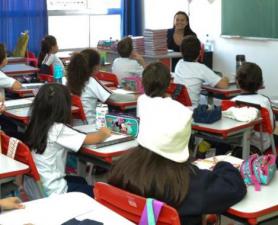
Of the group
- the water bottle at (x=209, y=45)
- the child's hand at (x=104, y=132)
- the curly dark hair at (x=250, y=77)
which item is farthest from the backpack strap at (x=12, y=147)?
the water bottle at (x=209, y=45)

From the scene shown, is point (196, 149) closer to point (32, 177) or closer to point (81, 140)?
point (81, 140)

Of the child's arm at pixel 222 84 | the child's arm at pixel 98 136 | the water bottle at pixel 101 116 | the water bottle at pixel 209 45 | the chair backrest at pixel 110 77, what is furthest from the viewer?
the water bottle at pixel 209 45

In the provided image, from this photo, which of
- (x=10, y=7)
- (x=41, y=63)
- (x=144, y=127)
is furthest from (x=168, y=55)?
(x=144, y=127)

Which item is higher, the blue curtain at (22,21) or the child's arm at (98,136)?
the blue curtain at (22,21)

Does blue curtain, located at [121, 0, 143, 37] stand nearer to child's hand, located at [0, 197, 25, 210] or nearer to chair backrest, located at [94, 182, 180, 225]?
chair backrest, located at [94, 182, 180, 225]

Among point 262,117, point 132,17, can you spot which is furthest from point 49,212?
point 132,17

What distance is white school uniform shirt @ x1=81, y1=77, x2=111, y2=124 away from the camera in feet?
15.1

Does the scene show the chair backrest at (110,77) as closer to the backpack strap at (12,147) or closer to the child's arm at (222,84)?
the child's arm at (222,84)

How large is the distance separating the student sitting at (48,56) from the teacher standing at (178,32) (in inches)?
68.3

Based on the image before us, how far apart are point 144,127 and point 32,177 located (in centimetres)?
108

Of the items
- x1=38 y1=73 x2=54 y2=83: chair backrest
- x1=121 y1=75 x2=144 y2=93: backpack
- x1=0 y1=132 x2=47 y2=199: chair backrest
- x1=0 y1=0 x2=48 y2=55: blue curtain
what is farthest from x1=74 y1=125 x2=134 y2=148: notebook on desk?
x1=0 y1=0 x2=48 y2=55: blue curtain

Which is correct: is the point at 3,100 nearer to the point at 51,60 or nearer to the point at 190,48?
the point at 190,48

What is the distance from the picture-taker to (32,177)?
2965mm

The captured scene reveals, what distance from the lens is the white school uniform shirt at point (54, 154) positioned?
3.13 metres
